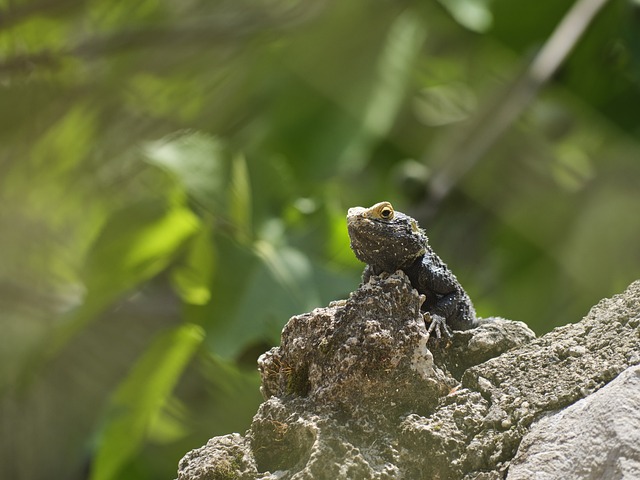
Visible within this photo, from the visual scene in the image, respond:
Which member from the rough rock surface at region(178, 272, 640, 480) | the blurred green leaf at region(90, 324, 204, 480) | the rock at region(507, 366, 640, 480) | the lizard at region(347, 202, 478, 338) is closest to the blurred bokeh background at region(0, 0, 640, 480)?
the blurred green leaf at region(90, 324, 204, 480)

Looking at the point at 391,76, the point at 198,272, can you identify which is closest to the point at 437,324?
the point at 198,272

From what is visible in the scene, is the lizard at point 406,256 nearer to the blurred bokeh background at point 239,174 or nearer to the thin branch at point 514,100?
the blurred bokeh background at point 239,174

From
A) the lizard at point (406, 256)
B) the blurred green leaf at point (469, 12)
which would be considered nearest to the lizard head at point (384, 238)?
the lizard at point (406, 256)

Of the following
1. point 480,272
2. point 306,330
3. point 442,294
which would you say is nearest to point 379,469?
point 306,330

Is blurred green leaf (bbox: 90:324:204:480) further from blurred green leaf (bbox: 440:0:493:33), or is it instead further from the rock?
the rock

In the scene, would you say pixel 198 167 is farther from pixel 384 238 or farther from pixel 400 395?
pixel 400 395

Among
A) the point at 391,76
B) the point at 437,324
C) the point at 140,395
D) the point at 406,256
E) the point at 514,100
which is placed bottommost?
the point at 437,324
